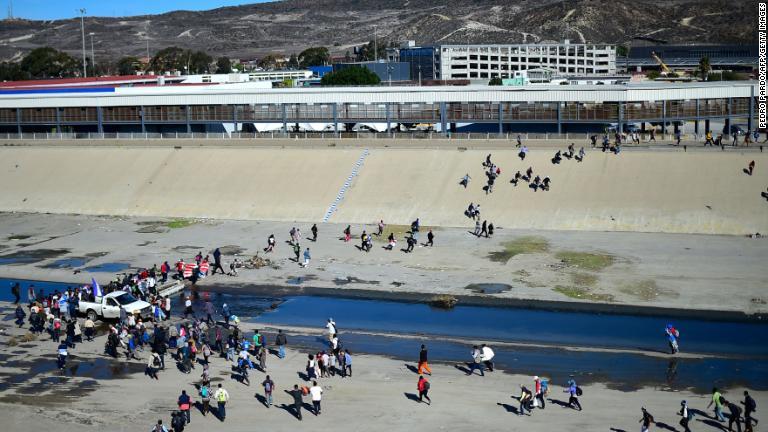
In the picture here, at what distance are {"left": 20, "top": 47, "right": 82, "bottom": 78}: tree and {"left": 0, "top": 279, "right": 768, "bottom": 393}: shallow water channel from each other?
139509 mm

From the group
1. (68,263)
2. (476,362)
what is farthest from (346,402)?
(68,263)

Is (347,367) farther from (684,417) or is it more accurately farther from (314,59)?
(314,59)

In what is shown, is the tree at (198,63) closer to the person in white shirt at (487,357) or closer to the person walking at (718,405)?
the person in white shirt at (487,357)

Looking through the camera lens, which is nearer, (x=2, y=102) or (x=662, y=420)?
(x=662, y=420)

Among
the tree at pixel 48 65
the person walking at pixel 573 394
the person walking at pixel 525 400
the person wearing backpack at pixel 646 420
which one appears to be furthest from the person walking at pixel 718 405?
the tree at pixel 48 65

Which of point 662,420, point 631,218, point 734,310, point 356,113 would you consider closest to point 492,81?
point 356,113

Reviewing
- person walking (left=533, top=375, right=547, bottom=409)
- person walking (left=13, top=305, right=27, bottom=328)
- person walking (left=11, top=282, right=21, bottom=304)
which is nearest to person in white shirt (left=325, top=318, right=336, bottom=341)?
person walking (left=533, top=375, right=547, bottom=409)

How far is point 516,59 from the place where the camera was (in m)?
159

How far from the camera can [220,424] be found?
25453 mm

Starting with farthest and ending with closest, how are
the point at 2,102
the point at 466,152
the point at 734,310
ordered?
the point at 2,102 → the point at 466,152 → the point at 734,310

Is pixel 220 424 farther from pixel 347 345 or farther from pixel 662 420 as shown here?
pixel 662 420

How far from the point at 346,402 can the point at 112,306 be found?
12.5m

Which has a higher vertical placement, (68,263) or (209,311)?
(68,263)

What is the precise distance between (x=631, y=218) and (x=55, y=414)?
3147 cm
